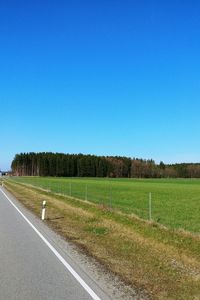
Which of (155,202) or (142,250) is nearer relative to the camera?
(142,250)

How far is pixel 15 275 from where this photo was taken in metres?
10.3

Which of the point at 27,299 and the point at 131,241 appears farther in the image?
the point at 131,241

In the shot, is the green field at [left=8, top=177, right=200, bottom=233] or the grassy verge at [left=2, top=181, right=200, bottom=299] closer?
the grassy verge at [left=2, top=181, right=200, bottom=299]

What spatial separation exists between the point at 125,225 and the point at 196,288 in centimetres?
1102

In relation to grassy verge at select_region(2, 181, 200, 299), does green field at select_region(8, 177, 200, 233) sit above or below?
above

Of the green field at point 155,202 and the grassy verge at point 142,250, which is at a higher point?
the green field at point 155,202

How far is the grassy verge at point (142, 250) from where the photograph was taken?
9.91m

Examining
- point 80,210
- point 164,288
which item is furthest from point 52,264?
point 80,210

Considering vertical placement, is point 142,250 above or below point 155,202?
below

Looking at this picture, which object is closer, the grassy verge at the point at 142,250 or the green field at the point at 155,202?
the grassy verge at the point at 142,250

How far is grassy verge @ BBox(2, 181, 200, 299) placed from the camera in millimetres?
9906

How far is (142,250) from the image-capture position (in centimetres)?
1443

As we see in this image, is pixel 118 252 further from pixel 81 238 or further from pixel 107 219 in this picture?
pixel 107 219

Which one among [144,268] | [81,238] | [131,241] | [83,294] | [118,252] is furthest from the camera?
[81,238]
